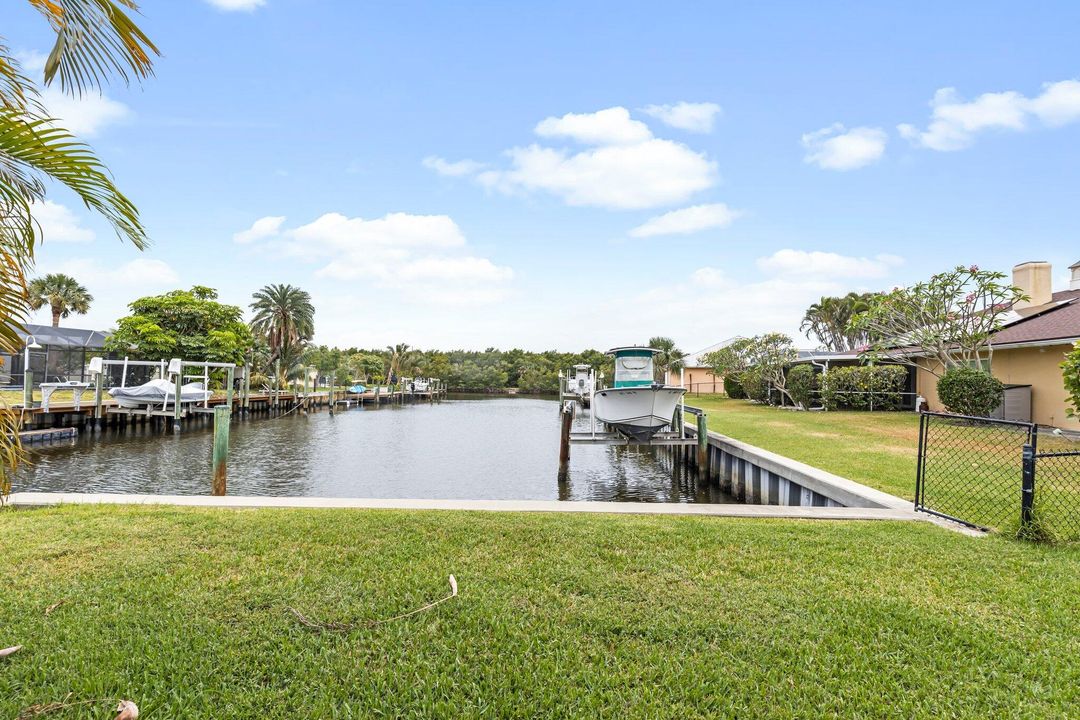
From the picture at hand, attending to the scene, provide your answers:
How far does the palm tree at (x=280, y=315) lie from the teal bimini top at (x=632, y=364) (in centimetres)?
3447

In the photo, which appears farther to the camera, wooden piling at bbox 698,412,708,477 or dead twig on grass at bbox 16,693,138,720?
wooden piling at bbox 698,412,708,477

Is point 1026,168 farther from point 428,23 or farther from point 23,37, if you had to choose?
point 23,37

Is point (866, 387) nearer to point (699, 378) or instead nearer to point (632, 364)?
point (632, 364)

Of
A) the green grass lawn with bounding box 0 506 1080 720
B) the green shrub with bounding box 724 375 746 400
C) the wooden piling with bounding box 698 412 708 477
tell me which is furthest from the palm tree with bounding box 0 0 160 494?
the green shrub with bounding box 724 375 746 400

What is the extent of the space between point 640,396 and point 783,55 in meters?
9.31

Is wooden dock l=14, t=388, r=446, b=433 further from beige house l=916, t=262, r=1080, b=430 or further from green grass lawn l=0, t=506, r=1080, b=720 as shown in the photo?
beige house l=916, t=262, r=1080, b=430

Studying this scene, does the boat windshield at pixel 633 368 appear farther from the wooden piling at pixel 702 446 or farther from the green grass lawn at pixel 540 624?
the green grass lawn at pixel 540 624

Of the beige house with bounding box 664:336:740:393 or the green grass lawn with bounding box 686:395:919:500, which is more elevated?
the beige house with bounding box 664:336:740:393

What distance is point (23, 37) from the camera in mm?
2773

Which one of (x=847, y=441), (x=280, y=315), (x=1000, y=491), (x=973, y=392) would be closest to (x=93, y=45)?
(x=1000, y=491)

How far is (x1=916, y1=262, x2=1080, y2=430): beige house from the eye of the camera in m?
14.2

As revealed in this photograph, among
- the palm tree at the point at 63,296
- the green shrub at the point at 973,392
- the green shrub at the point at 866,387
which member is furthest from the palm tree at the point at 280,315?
the green shrub at the point at 973,392

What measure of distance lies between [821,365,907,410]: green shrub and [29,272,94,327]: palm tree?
166ft

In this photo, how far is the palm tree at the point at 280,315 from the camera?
4031 cm
